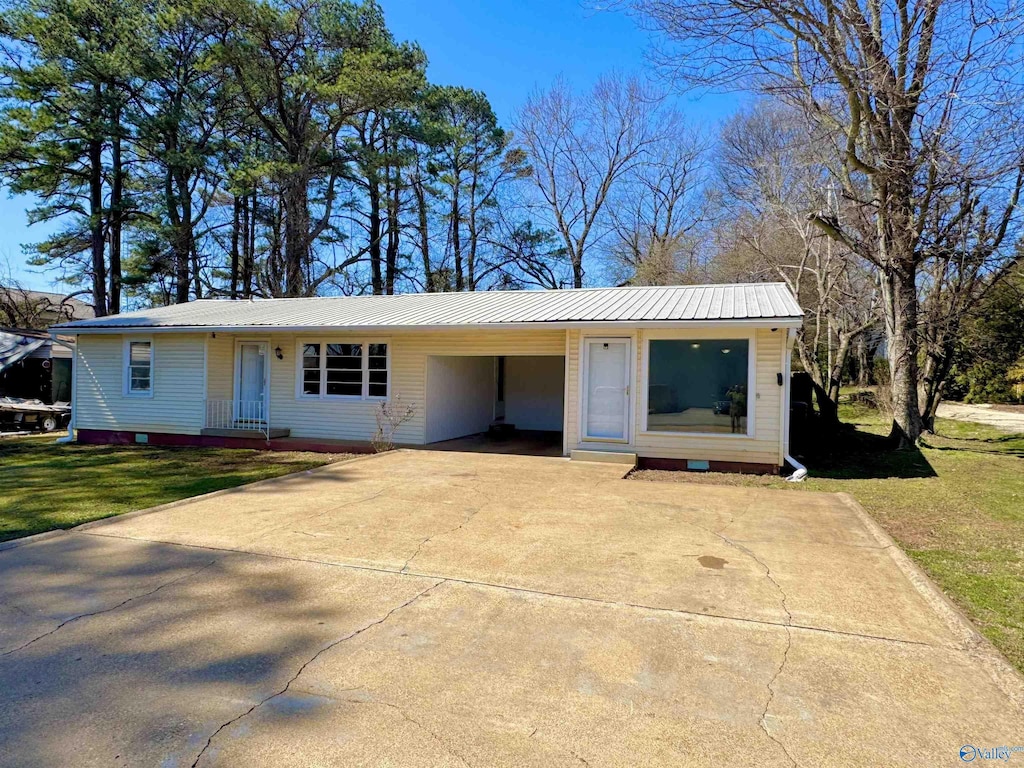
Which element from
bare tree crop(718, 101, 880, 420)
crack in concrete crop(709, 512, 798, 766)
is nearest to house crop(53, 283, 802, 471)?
crack in concrete crop(709, 512, 798, 766)

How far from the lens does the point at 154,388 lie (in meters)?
12.8

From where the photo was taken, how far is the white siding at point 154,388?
12.5 m

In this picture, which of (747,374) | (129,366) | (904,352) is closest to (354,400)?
(129,366)

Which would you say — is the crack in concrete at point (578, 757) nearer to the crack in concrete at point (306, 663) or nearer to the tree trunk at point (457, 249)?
the crack in concrete at point (306, 663)

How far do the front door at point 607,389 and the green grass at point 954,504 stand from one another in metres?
1.11

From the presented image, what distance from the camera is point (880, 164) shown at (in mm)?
10320

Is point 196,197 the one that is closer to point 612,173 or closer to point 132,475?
point 612,173

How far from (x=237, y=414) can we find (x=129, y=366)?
2.86 meters

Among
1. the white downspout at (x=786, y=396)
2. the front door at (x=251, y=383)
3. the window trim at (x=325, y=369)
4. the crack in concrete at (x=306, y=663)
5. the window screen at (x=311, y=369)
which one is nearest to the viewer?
the crack in concrete at (x=306, y=663)

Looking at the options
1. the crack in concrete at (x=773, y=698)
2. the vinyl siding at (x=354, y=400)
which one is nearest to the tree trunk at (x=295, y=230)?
the vinyl siding at (x=354, y=400)

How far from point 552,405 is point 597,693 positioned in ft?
39.9

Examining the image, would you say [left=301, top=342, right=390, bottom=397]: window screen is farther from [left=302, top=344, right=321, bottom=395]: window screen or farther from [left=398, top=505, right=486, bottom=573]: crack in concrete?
[left=398, top=505, right=486, bottom=573]: crack in concrete

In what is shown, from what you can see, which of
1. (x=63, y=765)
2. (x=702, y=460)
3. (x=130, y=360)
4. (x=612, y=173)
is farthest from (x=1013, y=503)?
(x=612, y=173)

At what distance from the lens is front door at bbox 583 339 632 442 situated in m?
9.67
